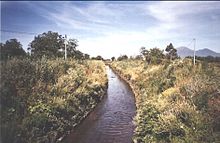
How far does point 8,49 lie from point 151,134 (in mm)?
13975

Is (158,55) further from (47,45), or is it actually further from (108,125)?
(108,125)

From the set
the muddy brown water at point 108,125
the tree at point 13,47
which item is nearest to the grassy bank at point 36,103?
the muddy brown water at point 108,125

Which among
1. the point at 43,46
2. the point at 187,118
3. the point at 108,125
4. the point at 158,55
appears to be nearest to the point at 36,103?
the point at 108,125

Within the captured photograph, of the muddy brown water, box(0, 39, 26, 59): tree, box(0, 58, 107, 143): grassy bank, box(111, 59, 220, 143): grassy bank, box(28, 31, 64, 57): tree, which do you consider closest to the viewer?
box(111, 59, 220, 143): grassy bank

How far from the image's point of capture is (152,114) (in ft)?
41.7

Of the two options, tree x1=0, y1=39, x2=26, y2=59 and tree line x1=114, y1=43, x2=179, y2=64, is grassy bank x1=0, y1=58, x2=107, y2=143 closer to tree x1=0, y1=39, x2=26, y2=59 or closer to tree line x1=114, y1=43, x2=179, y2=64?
tree x1=0, y1=39, x2=26, y2=59

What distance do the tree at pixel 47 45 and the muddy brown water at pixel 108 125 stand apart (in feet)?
29.9

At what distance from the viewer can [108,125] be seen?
16.3 meters

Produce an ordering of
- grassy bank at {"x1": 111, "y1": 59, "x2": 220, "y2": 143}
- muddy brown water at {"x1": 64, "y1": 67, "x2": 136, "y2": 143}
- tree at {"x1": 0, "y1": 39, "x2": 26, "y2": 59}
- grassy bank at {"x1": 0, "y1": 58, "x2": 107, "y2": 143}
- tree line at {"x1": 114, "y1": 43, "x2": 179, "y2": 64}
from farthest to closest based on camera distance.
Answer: tree line at {"x1": 114, "y1": 43, "x2": 179, "y2": 64} < tree at {"x1": 0, "y1": 39, "x2": 26, "y2": 59} < muddy brown water at {"x1": 64, "y1": 67, "x2": 136, "y2": 143} < grassy bank at {"x1": 0, "y1": 58, "x2": 107, "y2": 143} < grassy bank at {"x1": 111, "y1": 59, "x2": 220, "y2": 143}

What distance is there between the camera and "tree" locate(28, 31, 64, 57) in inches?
1131

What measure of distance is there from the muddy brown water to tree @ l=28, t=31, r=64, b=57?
29.9ft

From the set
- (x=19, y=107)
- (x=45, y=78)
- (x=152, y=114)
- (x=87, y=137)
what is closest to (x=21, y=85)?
(x=19, y=107)

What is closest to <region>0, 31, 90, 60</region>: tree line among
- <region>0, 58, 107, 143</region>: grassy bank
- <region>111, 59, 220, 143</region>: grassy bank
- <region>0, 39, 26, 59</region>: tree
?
<region>0, 39, 26, 59</region>: tree

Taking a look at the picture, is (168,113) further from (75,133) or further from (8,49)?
(8,49)
